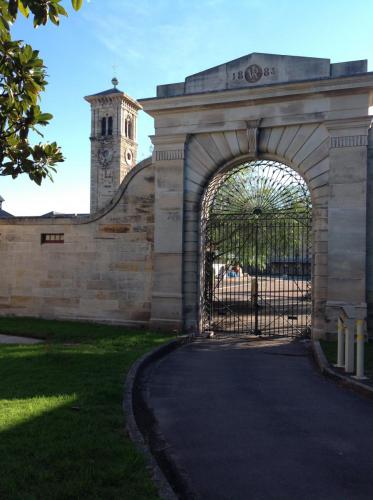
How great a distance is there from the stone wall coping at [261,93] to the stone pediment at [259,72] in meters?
0.16

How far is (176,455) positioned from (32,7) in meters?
3.92

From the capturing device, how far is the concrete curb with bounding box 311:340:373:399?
6.12 m

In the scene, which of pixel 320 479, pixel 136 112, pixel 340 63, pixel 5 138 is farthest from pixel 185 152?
pixel 136 112

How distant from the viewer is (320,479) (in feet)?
12.5

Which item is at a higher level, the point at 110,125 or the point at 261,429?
the point at 110,125

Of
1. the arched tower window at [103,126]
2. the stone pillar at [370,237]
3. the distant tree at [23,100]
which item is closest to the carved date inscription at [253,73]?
the stone pillar at [370,237]

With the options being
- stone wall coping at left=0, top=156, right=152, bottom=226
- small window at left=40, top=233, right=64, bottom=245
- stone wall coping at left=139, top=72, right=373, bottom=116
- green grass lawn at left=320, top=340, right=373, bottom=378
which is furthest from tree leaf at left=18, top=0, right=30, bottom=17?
small window at left=40, top=233, right=64, bottom=245

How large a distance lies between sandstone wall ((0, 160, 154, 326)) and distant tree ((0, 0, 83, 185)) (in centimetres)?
746

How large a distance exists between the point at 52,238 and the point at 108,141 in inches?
1915

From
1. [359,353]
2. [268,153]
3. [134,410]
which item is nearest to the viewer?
[134,410]

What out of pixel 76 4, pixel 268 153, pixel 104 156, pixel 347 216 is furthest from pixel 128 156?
pixel 76 4

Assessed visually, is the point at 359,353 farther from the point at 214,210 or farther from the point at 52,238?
the point at 52,238

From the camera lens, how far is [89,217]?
11.8 metres

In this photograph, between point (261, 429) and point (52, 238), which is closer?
point (261, 429)
